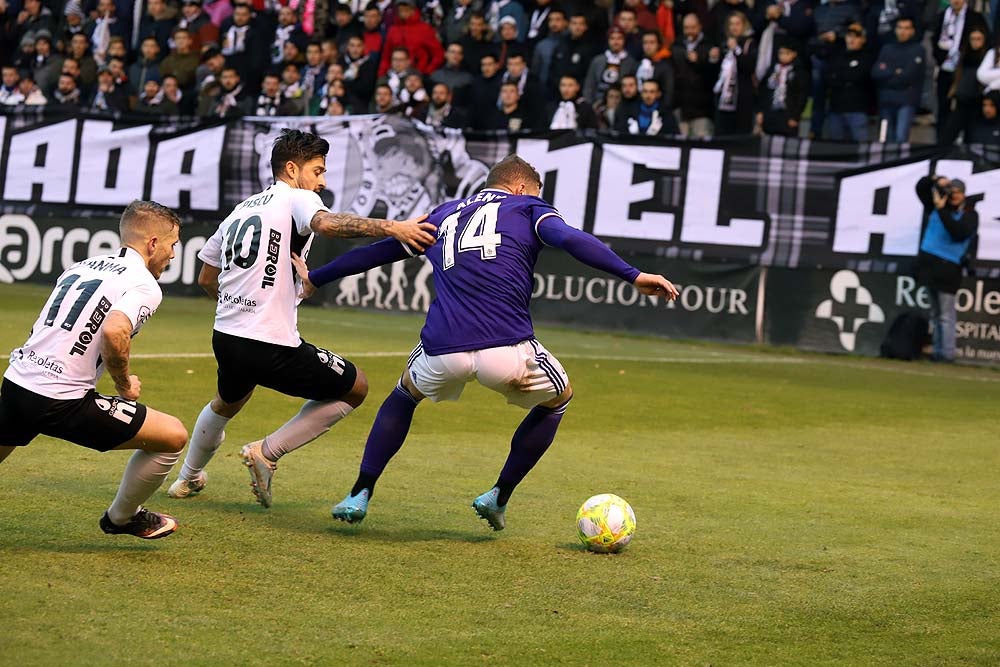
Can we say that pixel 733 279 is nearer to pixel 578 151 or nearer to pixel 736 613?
pixel 578 151

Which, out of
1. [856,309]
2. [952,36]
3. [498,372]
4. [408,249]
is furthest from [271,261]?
[952,36]

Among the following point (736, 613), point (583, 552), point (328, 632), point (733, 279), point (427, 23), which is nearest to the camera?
point (328, 632)

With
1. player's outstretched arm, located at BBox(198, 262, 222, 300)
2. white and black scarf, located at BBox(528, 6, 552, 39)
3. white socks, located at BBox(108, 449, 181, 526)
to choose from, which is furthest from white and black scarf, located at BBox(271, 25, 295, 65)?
white socks, located at BBox(108, 449, 181, 526)

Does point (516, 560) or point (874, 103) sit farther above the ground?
point (874, 103)

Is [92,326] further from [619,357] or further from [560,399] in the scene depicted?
[619,357]

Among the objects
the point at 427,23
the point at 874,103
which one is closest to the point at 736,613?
the point at 874,103

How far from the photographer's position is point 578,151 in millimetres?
19453

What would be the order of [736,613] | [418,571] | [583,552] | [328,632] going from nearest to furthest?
1. [328,632]
2. [736,613]
3. [418,571]
4. [583,552]

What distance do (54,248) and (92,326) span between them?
1640cm

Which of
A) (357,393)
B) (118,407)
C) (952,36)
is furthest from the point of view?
(952,36)

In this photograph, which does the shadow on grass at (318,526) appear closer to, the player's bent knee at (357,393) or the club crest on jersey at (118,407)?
the player's bent knee at (357,393)

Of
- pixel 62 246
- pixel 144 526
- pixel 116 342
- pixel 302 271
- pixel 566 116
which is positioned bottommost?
pixel 144 526

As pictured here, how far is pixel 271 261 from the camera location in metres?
7.48

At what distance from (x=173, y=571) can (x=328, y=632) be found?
1.13 metres
